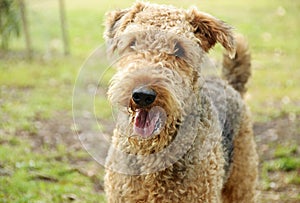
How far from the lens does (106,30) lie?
3.98m

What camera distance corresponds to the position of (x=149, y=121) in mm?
3246

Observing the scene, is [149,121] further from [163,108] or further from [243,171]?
[243,171]

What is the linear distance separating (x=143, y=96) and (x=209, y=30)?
0.95 meters

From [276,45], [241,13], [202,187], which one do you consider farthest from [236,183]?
[241,13]

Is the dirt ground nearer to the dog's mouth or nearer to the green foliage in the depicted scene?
the dog's mouth

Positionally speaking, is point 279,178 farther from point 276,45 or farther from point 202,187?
point 276,45

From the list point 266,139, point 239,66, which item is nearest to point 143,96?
point 239,66

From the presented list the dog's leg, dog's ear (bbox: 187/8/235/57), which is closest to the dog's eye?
dog's ear (bbox: 187/8/235/57)

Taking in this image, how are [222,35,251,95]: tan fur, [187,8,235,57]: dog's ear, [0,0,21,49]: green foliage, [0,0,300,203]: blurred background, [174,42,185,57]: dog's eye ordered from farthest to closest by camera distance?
[0,0,21,49]: green foliage, [0,0,300,203]: blurred background, [222,35,251,95]: tan fur, [187,8,235,57]: dog's ear, [174,42,185,57]: dog's eye

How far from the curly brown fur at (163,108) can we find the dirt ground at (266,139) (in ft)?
7.16

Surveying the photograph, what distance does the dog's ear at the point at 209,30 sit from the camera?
375 cm

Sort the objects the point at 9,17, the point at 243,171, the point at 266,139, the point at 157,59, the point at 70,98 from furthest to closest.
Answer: the point at 9,17 < the point at 70,98 < the point at 266,139 < the point at 243,171 < the point at 157,59

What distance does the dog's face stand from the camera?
125 inches

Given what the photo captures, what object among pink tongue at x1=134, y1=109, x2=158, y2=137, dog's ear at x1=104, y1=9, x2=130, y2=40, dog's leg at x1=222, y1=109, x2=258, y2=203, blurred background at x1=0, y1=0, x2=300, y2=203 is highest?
dog's ear at x1=104, y1=9, x2=130, y2=40
